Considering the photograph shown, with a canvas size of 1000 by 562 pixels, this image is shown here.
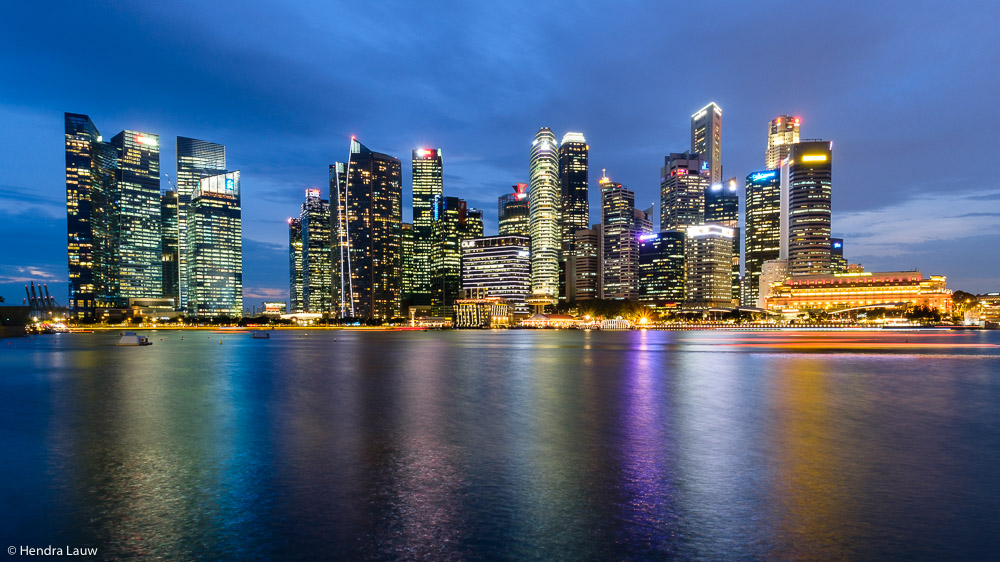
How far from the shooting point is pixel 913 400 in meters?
36.9

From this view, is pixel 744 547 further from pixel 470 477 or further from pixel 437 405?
pixel 437 405

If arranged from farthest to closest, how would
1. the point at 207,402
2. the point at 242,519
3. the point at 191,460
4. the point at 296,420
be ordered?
the point at 207,402
the point at 296,420
the point at 191,460
the point at 242,519

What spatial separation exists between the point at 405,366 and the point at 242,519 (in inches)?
1925

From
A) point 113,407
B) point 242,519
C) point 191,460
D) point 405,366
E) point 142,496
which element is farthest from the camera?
point 405,366

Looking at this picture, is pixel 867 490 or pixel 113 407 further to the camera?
pixel 113 407

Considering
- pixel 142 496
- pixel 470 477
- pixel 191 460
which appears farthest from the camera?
pixel 191 460

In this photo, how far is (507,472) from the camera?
64.5 ft

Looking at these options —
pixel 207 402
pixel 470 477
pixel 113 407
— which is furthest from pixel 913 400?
pixel 113 407

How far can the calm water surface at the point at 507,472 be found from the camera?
13.4 metres

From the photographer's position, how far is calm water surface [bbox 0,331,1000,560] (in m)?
13.4

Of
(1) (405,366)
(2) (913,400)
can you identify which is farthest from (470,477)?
(1) (405,366)

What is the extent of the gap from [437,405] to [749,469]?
19793mm

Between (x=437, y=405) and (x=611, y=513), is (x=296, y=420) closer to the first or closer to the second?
(x=437, y=405)

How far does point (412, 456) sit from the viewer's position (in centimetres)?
2188
